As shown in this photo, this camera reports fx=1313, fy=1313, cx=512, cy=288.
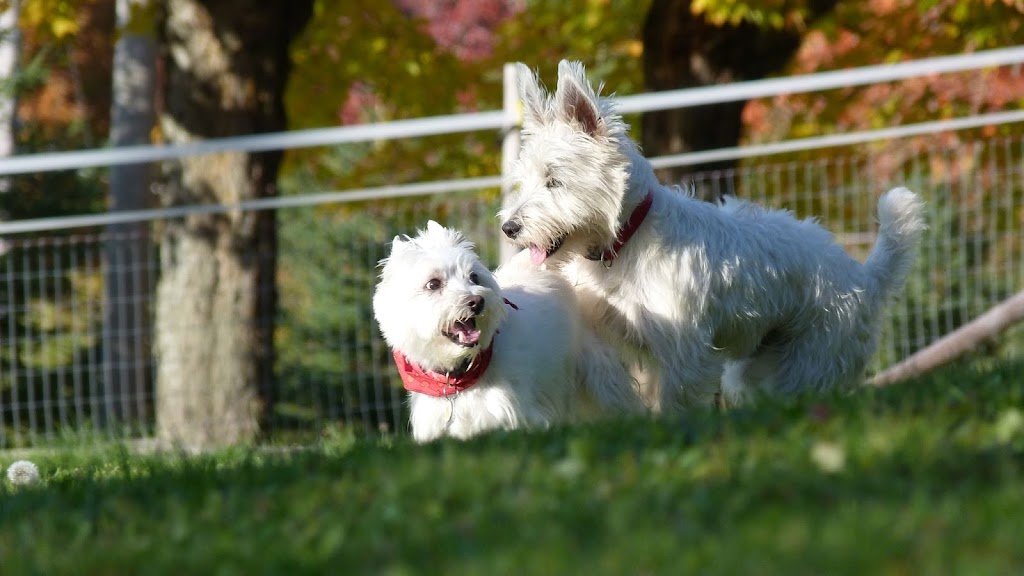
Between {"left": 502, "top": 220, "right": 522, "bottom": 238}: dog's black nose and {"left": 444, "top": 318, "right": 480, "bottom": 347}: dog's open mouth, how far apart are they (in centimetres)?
53

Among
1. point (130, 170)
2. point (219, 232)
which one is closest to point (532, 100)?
point (219, 232)

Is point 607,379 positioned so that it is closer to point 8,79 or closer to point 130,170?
point 130,170

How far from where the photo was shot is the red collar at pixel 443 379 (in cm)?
607

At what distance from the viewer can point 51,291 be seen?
557 inches

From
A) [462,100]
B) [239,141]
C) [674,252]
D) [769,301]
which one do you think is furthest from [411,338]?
[462,100]

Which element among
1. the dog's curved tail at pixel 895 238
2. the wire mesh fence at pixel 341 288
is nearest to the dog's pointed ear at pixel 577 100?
the dog's curved tail at pixel 895 238

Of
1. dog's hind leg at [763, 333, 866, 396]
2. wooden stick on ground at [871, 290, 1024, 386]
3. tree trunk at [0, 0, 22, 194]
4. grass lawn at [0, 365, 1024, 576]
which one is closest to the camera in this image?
grass lawn at [0, 365, 1024, 576]

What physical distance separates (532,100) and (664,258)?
1035 mm

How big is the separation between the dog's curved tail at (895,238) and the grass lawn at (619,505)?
7.98ft

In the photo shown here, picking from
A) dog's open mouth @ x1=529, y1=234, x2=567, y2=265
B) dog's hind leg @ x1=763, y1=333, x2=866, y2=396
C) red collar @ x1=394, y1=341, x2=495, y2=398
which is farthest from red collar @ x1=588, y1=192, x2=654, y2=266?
dog's hind leg @ x1=763, y1=333, x2=866, y2=396

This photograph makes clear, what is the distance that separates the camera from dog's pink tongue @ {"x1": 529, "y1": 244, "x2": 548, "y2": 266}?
6445 millimetres

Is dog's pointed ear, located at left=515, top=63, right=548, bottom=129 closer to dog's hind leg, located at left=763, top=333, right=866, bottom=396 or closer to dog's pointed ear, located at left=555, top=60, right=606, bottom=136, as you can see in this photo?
dog's pointed ear, located at left=555, top=60, right=606, bottom=136

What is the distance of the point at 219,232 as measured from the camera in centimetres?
1080

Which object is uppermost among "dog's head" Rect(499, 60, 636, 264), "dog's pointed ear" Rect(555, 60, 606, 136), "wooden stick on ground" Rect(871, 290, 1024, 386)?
"dog's pointed ear" Rect(555, 60, 606, 136)
